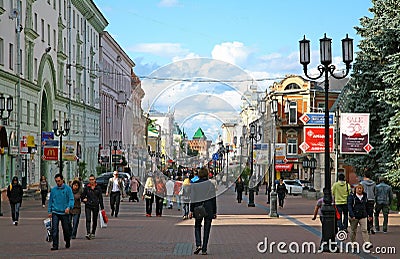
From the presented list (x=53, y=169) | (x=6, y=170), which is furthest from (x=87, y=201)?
(x=53, y=169)

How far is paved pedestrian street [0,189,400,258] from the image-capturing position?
15995 mm

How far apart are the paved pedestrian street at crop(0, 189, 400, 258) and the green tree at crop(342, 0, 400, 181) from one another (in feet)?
25.5

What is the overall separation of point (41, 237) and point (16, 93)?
28088mm

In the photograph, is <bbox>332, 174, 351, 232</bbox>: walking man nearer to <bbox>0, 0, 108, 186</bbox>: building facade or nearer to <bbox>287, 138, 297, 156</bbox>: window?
<bbox>0, 0, 108, 186</bbox>: building facade

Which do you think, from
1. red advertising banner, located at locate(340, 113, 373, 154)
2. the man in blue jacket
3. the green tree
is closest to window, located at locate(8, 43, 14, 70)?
the green tree

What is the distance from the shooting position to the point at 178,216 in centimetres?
3106

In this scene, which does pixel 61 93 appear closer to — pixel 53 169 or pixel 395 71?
pixel 53 169

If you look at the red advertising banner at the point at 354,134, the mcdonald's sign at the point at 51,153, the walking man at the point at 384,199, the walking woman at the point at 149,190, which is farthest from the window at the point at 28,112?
the walking man at the point at 384,199

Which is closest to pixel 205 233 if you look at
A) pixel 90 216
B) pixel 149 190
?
pixel 90 216

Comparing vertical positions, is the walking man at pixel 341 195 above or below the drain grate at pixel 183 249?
above

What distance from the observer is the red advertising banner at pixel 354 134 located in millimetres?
32031

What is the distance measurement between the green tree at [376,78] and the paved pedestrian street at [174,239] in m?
7.77

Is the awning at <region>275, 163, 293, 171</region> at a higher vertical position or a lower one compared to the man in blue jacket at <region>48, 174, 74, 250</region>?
lower

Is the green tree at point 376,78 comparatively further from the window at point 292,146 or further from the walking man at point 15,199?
the window at point 292,146
